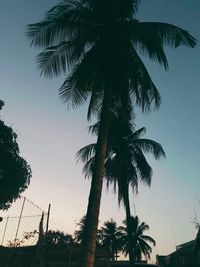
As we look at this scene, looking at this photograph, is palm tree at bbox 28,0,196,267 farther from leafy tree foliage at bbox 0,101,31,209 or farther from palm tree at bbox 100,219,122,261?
palm tree at bbox 100,219,122,261

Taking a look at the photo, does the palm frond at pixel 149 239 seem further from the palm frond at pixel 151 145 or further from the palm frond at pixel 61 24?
the palm frond at pixel 61 24

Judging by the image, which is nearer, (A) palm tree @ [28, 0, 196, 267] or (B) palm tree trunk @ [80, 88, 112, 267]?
(B) palm tree trunk @ [80, 88, 112, 267]

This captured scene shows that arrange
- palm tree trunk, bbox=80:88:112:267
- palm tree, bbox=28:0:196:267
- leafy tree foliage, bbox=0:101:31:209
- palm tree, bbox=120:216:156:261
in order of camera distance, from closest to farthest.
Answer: palm tree trunk, bbox=80:88:112:267 → palm tree, bbox=28:0:196:267 → leafy tree foliage, bbox=0:101:31:209 → palm tree, bbox=120:216:156:261

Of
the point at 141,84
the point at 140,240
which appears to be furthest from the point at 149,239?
the point at 141,84

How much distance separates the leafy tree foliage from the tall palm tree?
13.9 ft

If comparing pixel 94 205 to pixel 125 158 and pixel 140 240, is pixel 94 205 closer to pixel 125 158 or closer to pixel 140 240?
pixel 125 158

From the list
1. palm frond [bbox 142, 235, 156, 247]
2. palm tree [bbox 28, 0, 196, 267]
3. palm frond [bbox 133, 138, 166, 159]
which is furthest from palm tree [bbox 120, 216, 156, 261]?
palm tree [bbox 28, 0, 196, 267]

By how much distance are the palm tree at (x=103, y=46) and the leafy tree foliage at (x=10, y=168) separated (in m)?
8.47

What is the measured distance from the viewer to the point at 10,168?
21000mm

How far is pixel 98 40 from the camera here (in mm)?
12047

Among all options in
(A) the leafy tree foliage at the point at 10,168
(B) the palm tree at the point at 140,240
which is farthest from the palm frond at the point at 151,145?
(B) the palm tree at the point at 140,240

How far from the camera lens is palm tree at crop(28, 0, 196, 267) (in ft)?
38.4

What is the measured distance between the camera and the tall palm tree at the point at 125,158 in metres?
22.7

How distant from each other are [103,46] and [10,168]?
12433mm
